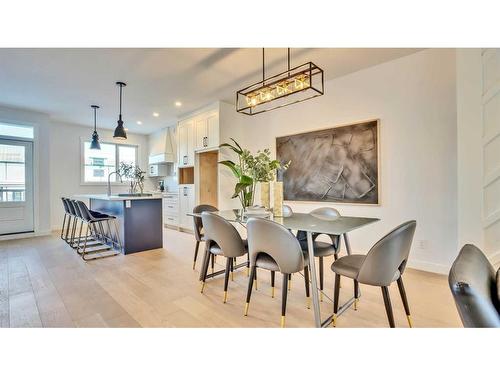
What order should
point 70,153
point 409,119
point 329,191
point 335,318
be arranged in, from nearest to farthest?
point 335,318
point 409,119
point 329,191
point 70,153

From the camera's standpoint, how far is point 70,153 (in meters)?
6.07

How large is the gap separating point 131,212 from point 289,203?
8.64ft

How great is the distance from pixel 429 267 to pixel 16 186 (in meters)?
7.49

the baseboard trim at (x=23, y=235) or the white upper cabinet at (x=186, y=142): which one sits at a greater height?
the white upper cabinet at (x=186, y=142)

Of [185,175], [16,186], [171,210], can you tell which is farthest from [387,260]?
[16,186]

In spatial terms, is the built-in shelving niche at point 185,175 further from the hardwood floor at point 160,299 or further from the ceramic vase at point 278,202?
the ceramic vase at point 278,202

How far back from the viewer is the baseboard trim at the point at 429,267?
278cm

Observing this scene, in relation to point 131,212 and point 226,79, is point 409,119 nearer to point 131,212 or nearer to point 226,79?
point 226,79

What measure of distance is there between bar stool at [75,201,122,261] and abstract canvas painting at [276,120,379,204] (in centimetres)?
303

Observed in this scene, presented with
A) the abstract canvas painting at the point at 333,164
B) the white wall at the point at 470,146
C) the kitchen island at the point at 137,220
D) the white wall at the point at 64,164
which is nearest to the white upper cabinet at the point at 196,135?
the abstract canvas painting at the point at 333,164

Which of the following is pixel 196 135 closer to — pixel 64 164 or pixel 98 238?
pixel 98 238

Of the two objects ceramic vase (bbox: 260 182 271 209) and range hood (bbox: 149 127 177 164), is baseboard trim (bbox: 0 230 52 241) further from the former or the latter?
ceramic vase (bbox: 260 182 271 209)

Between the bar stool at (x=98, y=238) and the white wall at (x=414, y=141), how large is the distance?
3.69 m
